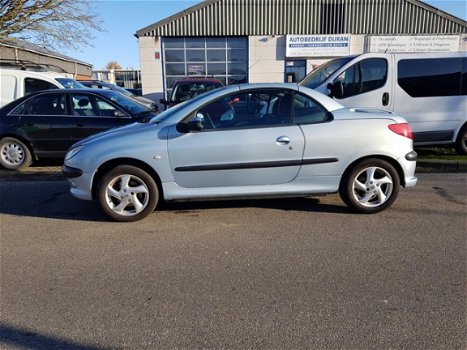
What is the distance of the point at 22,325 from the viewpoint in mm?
2525

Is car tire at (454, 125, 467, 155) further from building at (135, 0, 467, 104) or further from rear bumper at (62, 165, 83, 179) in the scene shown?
building at (135, 0, 467, 104)

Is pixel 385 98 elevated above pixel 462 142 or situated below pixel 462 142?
above

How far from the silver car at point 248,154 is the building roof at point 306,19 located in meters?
16.7

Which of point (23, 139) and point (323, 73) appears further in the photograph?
point (323, 73)

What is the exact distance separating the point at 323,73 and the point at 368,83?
3.01ft

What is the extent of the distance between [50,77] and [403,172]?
310 inches

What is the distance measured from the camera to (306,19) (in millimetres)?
19766

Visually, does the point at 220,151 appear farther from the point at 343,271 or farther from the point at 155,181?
the point at 343,271

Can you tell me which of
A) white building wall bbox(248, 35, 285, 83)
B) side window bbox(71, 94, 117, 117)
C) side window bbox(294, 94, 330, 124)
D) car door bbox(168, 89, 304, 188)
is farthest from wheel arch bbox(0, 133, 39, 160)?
white building wall bbox(248, 35, 285, 83)

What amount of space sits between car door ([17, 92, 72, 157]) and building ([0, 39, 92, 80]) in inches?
170

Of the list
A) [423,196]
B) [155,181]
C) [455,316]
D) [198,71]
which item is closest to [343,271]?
[455,316]

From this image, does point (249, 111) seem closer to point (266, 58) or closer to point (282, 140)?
point (282, 140)

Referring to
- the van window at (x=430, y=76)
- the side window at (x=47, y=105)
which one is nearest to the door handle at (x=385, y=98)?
the van window at (x=430, y=76)

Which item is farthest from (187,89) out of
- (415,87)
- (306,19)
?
(306,19)
